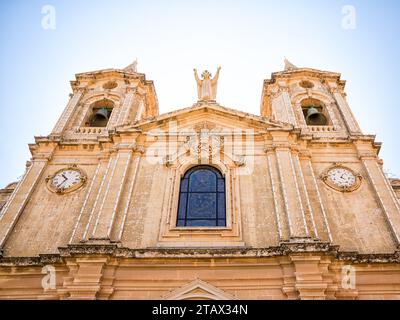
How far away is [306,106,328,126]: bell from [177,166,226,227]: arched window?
629 cm

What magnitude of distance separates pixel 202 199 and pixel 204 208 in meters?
0.40

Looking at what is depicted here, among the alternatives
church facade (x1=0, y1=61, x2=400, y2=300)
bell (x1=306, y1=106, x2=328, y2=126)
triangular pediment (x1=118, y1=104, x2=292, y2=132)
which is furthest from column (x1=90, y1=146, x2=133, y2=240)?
bell (x1=306, y1=106, x2=328, y2=126)

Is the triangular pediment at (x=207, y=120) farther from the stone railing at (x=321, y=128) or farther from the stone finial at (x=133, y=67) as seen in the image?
the stone finial at (x=133, y=67)

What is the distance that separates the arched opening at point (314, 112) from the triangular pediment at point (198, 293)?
409 inches

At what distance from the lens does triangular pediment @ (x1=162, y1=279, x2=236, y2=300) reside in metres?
10.2

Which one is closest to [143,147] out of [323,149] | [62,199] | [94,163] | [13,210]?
[94,163]

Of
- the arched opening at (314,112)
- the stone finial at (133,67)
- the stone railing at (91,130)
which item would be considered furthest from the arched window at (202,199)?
the stone finial at (133,67)

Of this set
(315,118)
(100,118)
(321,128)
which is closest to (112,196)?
(100,118)

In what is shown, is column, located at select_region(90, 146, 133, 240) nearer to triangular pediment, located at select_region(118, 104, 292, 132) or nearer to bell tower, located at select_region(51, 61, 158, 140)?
triangular pediment, located at select_region(118, 104, 292, 132)

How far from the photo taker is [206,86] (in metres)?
18.7

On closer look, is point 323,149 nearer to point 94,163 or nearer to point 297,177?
point 297,177

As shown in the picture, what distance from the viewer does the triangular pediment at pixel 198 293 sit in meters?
10.2

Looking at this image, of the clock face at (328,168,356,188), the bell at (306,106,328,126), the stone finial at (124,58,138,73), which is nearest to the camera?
the clock face at (328,168,356,188)

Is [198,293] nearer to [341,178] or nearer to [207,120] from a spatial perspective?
[341,178]
